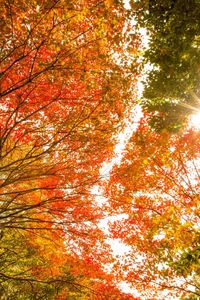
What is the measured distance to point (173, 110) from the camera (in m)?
8.24

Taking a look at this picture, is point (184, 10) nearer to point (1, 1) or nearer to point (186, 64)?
point (186, 64)

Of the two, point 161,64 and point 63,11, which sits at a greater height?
point 161,64

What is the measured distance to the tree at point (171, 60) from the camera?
5379mm

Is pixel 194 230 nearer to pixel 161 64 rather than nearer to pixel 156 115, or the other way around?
pixel 156 115

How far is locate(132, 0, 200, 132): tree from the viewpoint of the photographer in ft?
17.6

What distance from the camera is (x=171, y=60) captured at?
250 inches

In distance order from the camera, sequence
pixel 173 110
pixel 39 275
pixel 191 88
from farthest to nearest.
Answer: pixel 39 275
pixel 173 110
pixel 191 88

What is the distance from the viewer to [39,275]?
36.8 feet

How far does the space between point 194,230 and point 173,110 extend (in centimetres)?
424

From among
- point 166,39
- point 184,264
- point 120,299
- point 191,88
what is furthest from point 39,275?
point 166,39

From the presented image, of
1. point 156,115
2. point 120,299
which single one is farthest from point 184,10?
point 120,299

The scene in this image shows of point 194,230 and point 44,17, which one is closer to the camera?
point 44,17

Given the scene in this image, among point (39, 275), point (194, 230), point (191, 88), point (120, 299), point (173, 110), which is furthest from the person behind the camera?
point (39, 275)

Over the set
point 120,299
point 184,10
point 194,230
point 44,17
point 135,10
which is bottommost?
point 120,299
